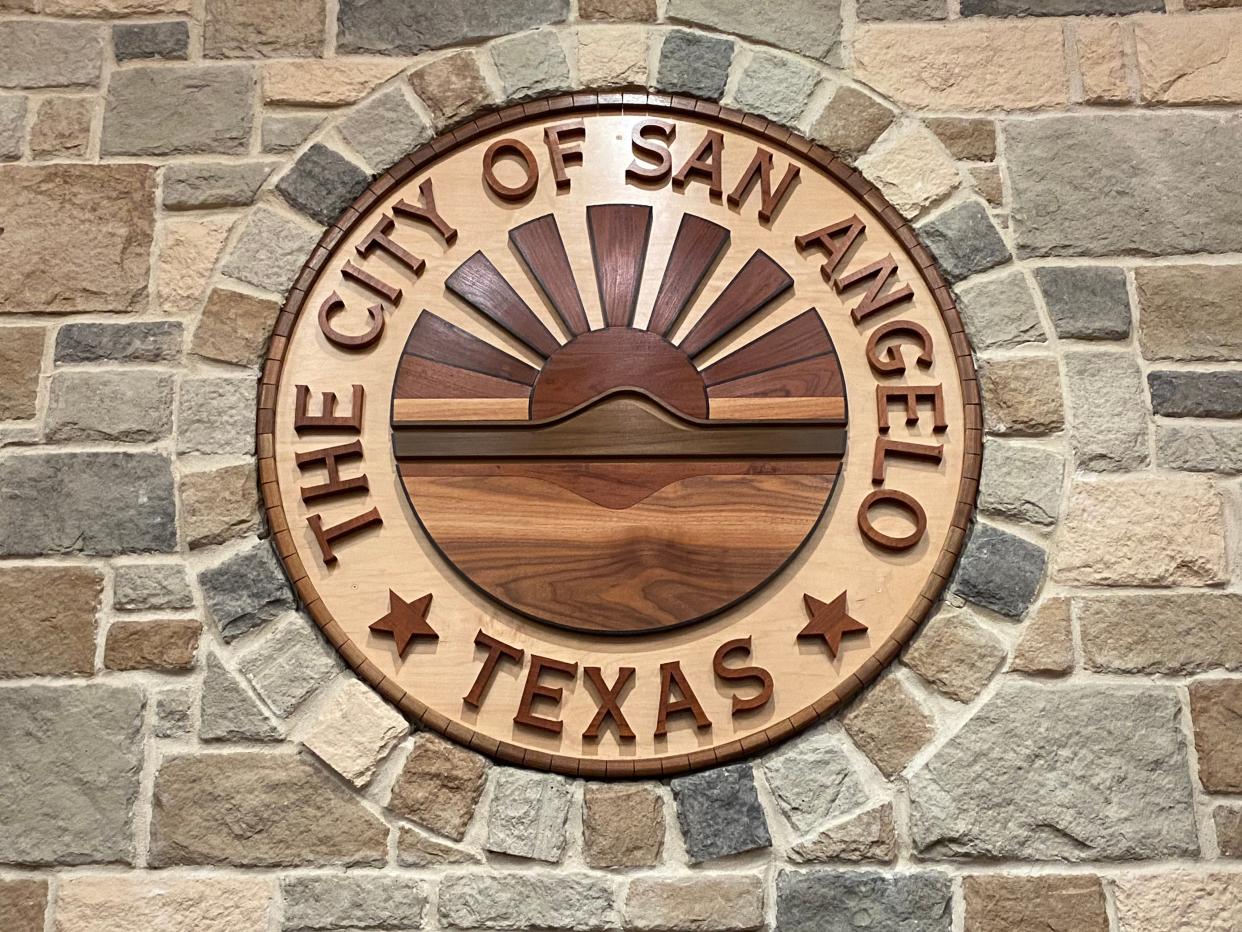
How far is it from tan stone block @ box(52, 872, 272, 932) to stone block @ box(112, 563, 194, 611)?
0.43 metres

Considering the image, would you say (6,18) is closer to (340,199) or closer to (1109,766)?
(340,199)

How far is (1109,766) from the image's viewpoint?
1.93 m

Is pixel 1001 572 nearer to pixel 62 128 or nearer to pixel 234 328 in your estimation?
pixel 234 328

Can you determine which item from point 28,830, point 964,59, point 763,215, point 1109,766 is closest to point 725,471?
point 763,215

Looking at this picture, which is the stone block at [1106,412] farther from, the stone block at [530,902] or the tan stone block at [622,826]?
the stone block at [530,902]

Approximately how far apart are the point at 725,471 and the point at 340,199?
2.89ft

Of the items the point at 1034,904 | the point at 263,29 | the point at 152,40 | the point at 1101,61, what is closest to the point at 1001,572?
the point at 1034,904

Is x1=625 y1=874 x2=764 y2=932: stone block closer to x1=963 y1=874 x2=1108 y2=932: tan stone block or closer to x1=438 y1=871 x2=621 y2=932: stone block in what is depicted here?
x1=438 y1=871 x2=621 y2=932: stone block

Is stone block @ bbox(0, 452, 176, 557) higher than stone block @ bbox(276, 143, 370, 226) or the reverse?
the reverse

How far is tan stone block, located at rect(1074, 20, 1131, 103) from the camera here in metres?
2.30

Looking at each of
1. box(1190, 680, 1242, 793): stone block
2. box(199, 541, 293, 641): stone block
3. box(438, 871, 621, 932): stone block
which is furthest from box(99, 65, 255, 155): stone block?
box(1190, 680, 1242, 793): stone block

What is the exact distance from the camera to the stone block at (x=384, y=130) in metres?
2.26

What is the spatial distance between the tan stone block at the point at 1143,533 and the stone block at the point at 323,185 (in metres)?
1.41

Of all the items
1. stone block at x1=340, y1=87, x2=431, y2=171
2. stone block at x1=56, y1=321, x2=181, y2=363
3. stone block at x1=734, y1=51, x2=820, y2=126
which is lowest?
stone block at x1=56, y1=321, x2=181, y2=363
